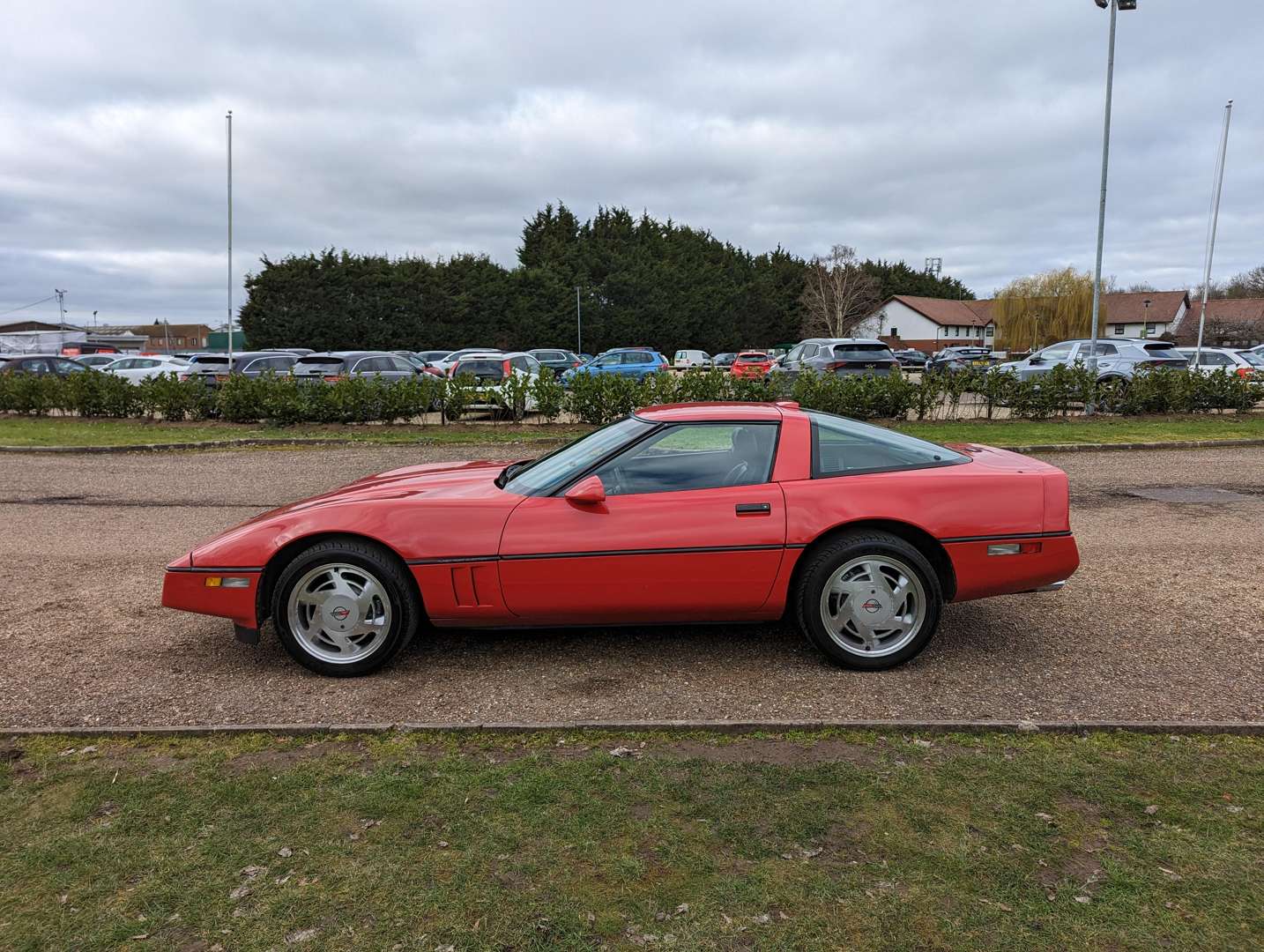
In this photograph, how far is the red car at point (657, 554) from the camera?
13.8 feet

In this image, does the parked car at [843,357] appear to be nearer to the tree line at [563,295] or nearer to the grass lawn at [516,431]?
the grass lawn at [516,431]

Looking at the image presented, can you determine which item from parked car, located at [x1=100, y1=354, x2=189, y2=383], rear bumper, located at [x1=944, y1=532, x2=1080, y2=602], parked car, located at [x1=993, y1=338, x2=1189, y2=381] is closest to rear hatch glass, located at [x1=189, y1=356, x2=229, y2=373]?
parked car, located at [x1=100, y1=354, x2=189, y2=383]

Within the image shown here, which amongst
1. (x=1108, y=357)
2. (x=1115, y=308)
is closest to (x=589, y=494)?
(x=1108, y=357)

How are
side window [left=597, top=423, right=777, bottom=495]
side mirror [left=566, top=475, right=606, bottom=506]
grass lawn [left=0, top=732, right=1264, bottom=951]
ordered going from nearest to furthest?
grass lawn [left=0, top=732, right=1264, bottom=951] < side mirror [left=566, top=475, right=606, bottom=506] < side window [left=597, top=423, right=777, bottom=495]

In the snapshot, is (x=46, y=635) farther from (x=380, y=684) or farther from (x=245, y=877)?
(x=245, y=877)

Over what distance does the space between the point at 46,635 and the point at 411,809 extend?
3228mm

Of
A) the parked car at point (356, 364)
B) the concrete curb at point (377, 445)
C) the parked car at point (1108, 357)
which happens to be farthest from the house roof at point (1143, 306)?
the parked car at point (356, 364)

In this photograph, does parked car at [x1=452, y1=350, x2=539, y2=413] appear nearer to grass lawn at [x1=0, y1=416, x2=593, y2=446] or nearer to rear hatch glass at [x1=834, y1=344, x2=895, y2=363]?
grass lawn at [x1=0, y1=416, x2=593, y2=446]

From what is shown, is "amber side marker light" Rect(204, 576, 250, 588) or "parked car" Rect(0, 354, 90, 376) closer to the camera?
"amber side marker light" Rect(204, 576, 250, 588)

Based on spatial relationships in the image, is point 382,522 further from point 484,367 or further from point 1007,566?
point 484,367

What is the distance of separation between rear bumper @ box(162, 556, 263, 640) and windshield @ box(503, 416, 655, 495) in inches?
52.9

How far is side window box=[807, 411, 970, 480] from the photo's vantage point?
4.48 meters

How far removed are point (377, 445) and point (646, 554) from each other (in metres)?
11.0

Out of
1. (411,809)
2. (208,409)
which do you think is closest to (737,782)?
(411,809)
